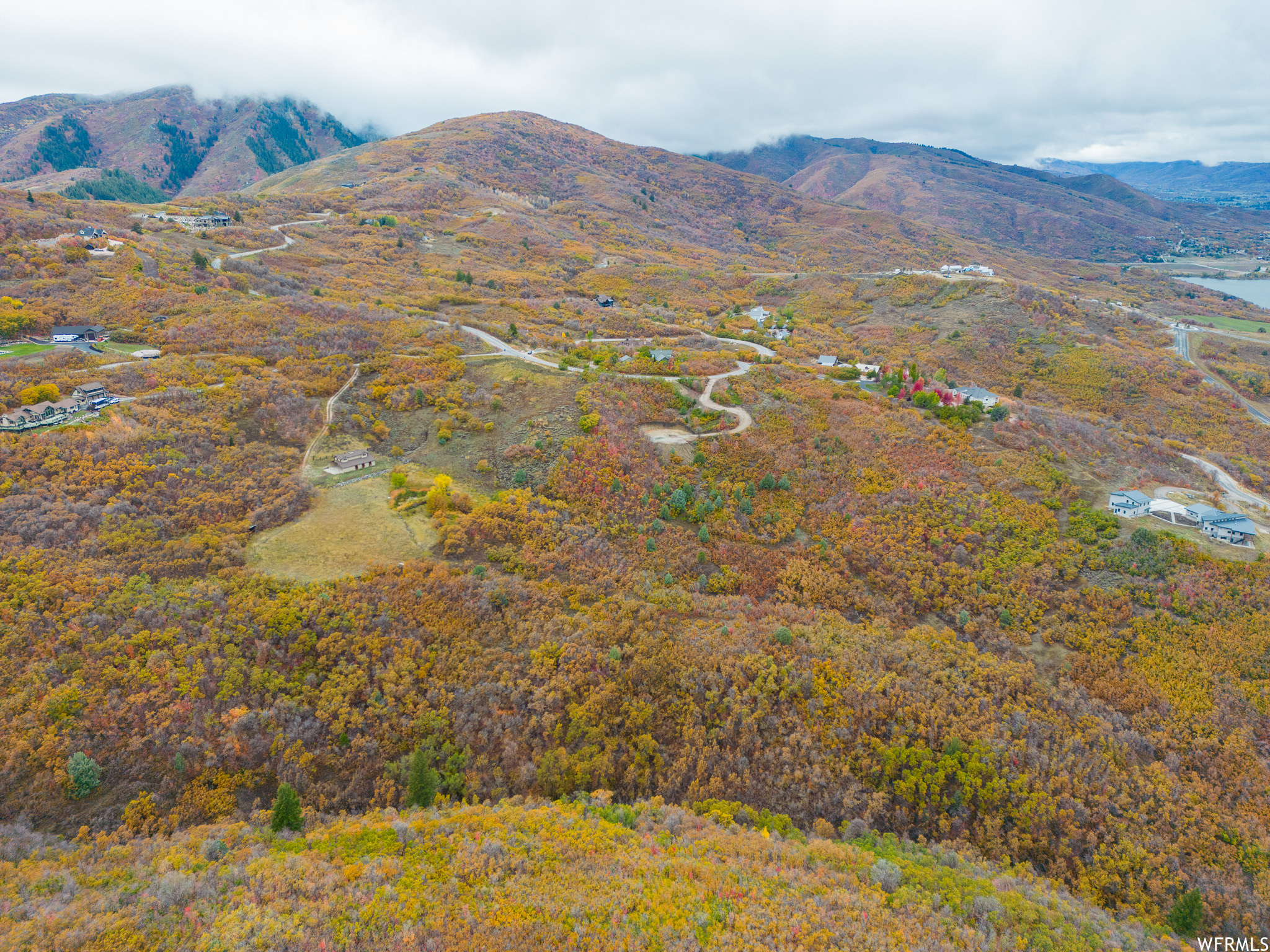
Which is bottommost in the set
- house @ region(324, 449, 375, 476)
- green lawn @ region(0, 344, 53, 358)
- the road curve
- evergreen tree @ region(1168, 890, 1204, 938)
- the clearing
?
evergreen tree @ region(1168, 890, 1204, 938)

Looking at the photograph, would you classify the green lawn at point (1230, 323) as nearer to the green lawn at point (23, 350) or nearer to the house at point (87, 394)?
the house at point (87, 394)

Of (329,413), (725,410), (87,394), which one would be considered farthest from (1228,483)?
(87,394)

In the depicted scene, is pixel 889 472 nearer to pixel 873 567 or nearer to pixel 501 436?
pixel 873 567

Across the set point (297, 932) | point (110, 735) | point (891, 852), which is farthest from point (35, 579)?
point (891, 852)

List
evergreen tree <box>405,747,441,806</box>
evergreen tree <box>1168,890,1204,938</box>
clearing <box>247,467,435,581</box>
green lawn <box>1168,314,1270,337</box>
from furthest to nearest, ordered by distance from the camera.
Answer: green lawn <box>1168,314,1270,337</box>
clearing <box>247,467,435,581</box>
evergreen tree <box>405,747,441,806</box>
evergreen tree <box>1168,890,1204,938</box>

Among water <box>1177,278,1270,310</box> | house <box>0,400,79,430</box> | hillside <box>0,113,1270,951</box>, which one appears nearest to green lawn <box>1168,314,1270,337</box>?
water <box>1177,278,1270,310</box>

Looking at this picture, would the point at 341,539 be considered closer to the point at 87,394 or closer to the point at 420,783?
the point at 420,783

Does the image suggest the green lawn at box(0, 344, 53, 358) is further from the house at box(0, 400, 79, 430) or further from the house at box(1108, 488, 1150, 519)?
the house at box(1108, 488, 1150, 519)
